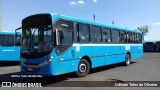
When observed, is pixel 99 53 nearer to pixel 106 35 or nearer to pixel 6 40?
pixel 106 35

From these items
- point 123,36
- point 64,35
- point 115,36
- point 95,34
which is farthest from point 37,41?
point 123,36

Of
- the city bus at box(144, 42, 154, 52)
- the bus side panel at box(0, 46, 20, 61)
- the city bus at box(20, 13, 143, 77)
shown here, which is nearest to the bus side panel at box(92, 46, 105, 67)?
the city bus at box(20, 13, 143, 77)

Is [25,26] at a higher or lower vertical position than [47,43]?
higher

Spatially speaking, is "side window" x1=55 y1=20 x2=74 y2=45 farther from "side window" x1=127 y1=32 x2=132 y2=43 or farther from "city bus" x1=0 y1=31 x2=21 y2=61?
"side window" x1=127 y1=32 x2=132 y2=43

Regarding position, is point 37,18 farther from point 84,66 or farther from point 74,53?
point 84,66

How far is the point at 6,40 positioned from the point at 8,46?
19.2 inches

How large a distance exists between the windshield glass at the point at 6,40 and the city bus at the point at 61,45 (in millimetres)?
7103

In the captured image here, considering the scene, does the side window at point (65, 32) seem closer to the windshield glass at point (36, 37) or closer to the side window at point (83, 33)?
the windshield glass at point (36, 37)

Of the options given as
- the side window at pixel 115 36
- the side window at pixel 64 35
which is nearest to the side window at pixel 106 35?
the side window at pixel 115 36

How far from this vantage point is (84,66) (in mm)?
12430

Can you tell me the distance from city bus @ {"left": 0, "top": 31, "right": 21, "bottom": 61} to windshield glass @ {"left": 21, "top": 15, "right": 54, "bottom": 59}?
7063 mm

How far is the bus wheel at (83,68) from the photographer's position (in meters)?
12.1

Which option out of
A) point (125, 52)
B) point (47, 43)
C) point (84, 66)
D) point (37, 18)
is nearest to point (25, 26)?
point (37, 18)

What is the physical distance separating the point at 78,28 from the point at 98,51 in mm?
2512
